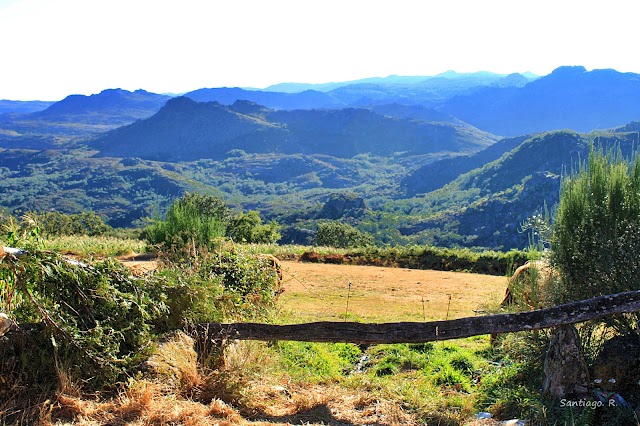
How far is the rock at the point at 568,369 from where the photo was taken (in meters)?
4.30

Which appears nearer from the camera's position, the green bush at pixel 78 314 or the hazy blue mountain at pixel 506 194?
the green bush at pixel 78 314

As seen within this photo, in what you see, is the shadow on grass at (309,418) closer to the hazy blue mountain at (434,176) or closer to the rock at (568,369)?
the rock at (568,369)

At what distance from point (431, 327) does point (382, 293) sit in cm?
711

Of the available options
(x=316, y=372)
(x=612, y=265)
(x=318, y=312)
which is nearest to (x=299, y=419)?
(x=316, y=372)

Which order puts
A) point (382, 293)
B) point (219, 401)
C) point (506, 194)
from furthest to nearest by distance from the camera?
1. point (506, 194)
2. point (382, 293)
3. point (219, 401)

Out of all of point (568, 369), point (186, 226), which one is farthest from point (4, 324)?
point (186, 226)

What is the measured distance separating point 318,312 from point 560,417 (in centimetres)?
533

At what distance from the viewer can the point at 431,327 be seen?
15.3 ft

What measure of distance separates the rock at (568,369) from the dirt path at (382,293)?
3.87m

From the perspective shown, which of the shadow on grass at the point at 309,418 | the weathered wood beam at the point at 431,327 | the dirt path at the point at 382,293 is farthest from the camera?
Result: the dirt path at the point at 382,293

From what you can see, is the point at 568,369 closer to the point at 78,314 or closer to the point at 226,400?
the point at 226,400

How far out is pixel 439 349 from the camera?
6484mm

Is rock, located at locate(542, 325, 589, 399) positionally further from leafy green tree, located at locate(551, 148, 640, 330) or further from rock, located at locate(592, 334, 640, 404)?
leafy green tree, located at locate(551, 148, 640, 330)

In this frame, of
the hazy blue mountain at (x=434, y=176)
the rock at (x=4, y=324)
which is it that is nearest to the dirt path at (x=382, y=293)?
the rock at (x=4, y=324)
